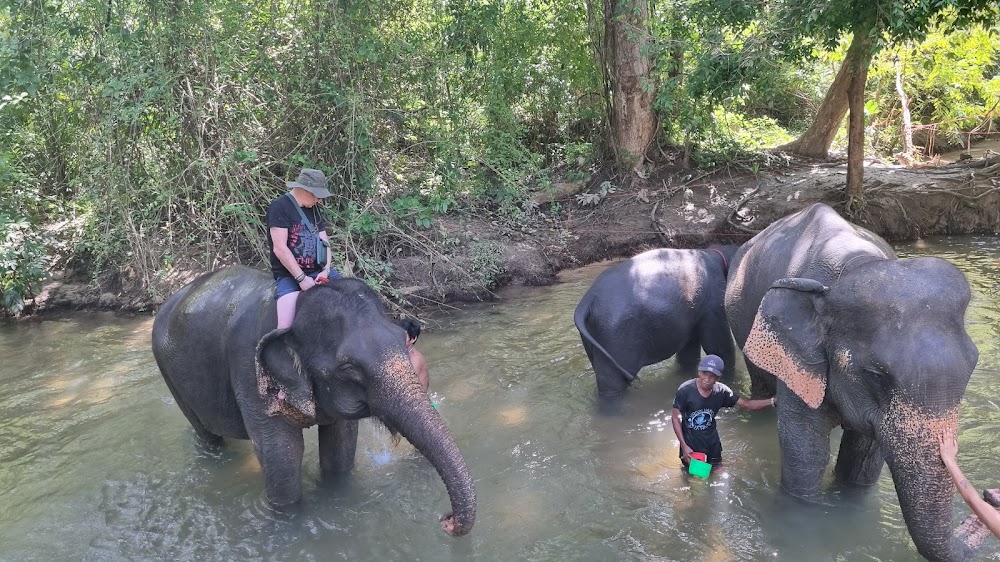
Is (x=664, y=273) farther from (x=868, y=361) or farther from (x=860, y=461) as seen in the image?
(x=868, y=361)

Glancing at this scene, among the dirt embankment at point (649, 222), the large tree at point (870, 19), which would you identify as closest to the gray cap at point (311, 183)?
the dirt embankment at point (649, 222)

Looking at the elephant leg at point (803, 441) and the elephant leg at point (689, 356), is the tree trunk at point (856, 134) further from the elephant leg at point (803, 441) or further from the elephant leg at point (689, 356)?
the elephant leg at point (803, 441)

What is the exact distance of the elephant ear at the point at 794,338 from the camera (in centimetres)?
387

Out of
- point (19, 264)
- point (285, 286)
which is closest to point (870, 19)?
point (285, 286)

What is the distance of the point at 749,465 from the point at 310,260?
326 cm

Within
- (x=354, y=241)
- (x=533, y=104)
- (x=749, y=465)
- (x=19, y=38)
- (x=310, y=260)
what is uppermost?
(x=19, y=38)

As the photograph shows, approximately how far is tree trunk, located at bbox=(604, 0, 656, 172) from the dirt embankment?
26.0 inches

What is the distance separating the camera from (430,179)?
9969 mm

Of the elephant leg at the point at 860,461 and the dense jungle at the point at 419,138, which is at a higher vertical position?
the dense jungle at the point at 419,138

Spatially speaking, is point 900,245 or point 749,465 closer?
point 749,465

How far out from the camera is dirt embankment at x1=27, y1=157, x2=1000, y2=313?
9.56 m

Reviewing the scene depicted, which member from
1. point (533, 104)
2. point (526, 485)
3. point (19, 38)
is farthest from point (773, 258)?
point (533, 104)

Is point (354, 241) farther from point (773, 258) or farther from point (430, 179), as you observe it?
point (773, 258)

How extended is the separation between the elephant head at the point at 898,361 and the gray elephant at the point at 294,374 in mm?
1895
